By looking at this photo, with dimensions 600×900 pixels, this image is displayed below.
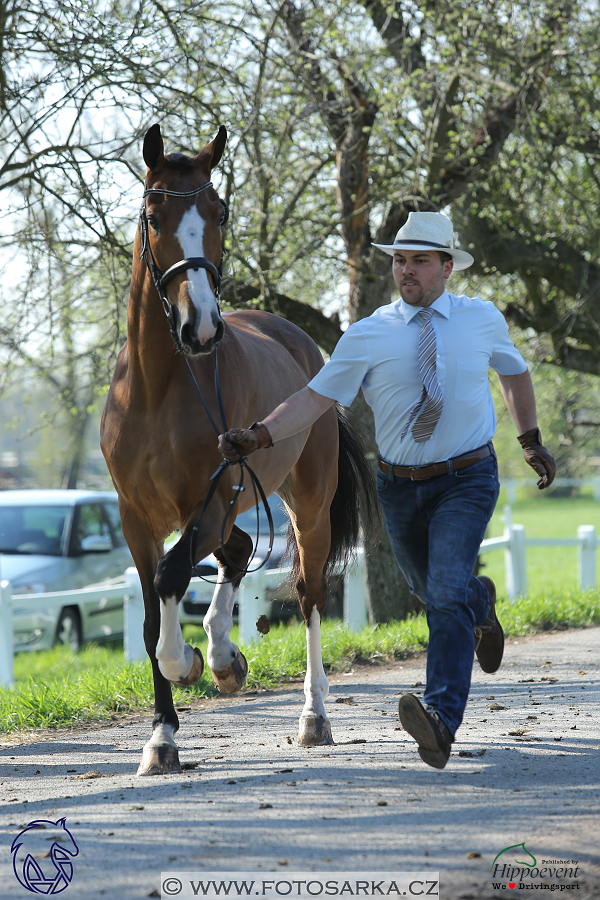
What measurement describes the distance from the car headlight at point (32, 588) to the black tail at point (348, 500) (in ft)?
15.9

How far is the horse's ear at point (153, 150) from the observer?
4.15 meters

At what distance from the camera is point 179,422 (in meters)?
4.28

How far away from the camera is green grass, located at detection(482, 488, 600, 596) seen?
17.8 metres

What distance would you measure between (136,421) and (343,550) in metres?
2.36

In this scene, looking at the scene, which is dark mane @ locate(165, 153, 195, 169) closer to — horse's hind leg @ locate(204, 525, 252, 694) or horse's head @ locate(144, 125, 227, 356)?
horse's head @ locate(144, 125, 227, 356)

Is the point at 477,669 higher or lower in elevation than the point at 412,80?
lower

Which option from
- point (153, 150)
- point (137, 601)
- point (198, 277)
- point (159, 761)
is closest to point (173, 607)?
point (159, 761)

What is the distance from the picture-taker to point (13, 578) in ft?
32.9

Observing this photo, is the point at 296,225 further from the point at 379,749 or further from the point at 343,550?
the point at 379,749

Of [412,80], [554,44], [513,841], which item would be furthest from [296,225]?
[513,841]

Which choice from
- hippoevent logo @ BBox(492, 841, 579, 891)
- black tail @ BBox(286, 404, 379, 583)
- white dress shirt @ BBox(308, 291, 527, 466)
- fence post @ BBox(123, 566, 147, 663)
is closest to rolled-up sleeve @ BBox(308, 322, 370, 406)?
white dress shirt @ BBox(308, 291, 527, 466)

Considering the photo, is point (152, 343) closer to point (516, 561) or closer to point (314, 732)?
point (314, 732)

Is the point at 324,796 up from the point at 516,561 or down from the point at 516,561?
up

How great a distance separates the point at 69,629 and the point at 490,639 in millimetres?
7189
